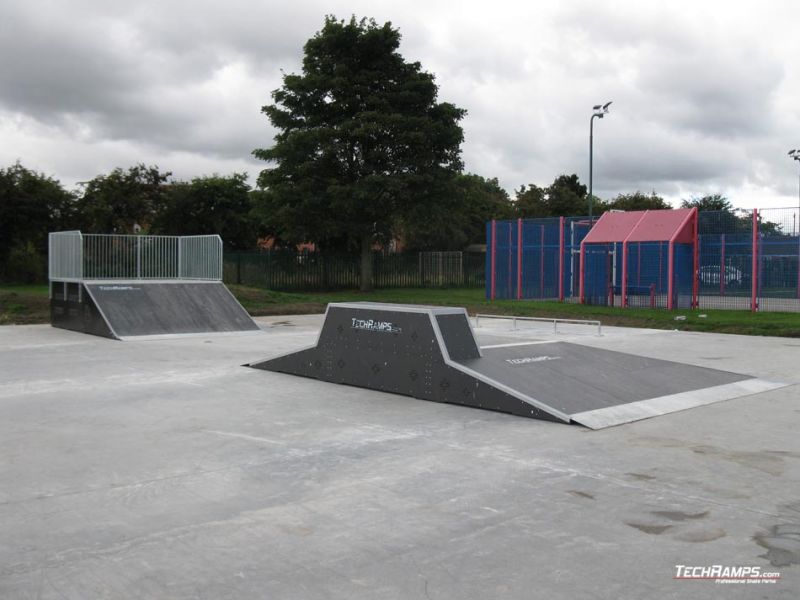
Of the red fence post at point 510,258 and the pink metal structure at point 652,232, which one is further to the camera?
the red fence post at point 510,258

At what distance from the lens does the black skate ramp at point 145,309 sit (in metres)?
17.9

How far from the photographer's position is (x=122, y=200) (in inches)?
1656

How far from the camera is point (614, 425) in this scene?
8.16 metres

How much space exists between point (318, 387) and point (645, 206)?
56.5 metres

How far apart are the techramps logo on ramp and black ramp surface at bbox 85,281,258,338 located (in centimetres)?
844

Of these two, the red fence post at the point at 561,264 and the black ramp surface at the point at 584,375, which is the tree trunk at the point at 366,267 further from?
the black ramp surface at the point at 584,375

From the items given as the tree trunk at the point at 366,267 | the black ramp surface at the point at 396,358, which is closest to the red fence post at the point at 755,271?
the black ramp surface at the point at 396,358

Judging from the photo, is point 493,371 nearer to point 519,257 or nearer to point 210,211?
point 519,257

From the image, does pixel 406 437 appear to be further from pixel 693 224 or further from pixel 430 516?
pixel 693 224

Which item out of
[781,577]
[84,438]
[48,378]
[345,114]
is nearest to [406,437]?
[84,438]

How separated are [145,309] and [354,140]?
18.3 metres

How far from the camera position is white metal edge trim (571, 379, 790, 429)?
8.29 metres

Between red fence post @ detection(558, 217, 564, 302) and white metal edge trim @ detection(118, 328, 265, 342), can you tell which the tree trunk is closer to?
red fence post @ detection(558, 217, 564, 302)

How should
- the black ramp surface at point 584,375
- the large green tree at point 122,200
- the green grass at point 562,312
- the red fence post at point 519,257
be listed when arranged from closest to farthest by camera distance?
1. the black ramp surface at point 584,375
2. the green grass at point 562,312
3. the red fence post at point 519,257
4. the large green tree at point 122,200
